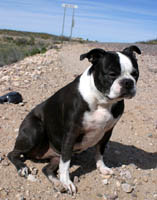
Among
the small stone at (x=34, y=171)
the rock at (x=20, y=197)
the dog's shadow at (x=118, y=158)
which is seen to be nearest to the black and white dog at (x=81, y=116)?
the small stone at (x=34, y=171)

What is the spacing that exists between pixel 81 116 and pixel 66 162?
568mm

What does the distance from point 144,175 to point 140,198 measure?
46 cm

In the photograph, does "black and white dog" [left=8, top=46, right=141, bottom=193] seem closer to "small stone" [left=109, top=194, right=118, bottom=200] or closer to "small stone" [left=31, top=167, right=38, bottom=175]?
"small stone" [left=31, top=167, right=38, bottom=175]

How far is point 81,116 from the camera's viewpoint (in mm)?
3178

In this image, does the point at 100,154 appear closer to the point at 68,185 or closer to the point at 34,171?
the point at 68,185

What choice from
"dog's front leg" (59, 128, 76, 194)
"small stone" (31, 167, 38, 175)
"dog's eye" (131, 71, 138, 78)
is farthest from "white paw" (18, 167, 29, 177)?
"dog's eye" (131, 71, 138, 78)

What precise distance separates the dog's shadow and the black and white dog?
0.24 m

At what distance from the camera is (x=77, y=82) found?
333cm

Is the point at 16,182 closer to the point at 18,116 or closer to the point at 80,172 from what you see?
the point at 80,172

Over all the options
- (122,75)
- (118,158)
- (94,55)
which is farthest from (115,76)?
(118,158)

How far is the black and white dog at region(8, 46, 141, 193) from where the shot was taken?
299 cm

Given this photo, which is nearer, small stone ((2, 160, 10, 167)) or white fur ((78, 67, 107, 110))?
white fur ((78, 67, 107, 110))

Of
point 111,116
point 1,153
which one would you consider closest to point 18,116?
point 1,153

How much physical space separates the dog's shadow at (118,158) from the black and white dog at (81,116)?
0.77ft
